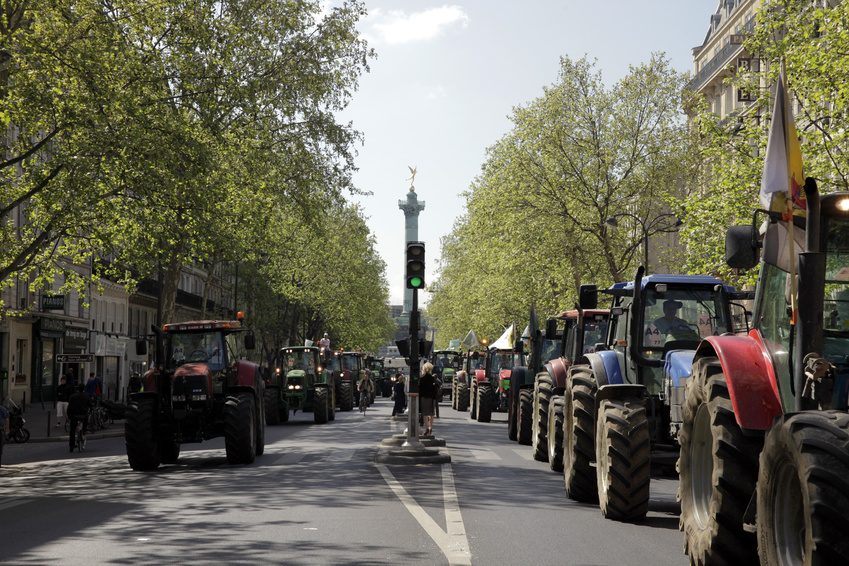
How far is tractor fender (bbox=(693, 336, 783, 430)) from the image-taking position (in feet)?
21.3

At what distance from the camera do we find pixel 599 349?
14.5 metres

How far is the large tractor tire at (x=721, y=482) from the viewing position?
6.50 metres

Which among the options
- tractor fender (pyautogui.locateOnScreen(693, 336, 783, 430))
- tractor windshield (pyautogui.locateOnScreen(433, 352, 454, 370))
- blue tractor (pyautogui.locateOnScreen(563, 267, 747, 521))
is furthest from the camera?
tractor windshield (pyautogui.locateOnScreen(433, 352, 454, 370))

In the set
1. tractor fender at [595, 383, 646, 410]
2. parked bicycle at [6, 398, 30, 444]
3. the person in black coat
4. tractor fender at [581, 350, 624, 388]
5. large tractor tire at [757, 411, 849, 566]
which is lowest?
parked bicycle at [6, 398, 30, 444]

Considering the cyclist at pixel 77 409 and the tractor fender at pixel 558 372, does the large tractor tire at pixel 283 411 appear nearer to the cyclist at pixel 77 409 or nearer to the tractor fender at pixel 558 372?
the cyclist at pixel 77 409

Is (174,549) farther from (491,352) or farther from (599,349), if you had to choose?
(491,352)

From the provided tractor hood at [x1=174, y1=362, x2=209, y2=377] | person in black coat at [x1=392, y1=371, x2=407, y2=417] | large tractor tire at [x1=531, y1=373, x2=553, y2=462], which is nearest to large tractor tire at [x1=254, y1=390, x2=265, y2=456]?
tractor hood at [x1=174, y1=362, x2=209, y2=377]

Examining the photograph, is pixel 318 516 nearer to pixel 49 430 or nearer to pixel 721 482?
pixel 721 482

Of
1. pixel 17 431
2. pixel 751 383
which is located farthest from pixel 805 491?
pixel 17 431

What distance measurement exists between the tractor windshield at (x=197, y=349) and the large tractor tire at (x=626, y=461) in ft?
33.7

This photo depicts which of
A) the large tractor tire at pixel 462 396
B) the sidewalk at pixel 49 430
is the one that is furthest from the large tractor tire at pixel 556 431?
the large tractor tire at pixel 462 396

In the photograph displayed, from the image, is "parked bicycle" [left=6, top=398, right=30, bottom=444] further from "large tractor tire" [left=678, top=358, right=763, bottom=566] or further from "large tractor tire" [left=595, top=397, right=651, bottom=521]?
"large tractor tire" [left=678, top=358, right=763, bottom=566]

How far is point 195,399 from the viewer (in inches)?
717

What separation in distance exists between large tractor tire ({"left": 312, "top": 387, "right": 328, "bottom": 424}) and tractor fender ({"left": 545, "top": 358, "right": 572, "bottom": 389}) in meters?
14.2
